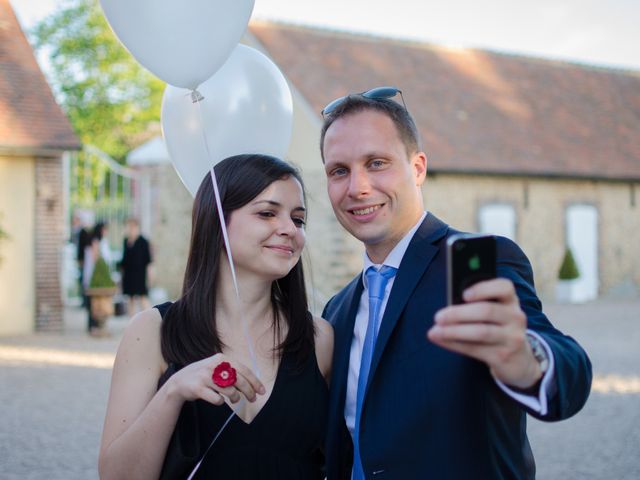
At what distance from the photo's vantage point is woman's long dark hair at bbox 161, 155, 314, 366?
2496 mm

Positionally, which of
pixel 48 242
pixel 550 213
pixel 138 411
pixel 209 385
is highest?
pixel 550 213

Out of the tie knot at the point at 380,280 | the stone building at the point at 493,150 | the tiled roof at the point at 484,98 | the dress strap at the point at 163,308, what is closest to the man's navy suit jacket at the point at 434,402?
the tie knot at the point at 380,280

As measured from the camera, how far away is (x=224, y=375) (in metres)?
2.01

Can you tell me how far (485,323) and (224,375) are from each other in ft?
2.86

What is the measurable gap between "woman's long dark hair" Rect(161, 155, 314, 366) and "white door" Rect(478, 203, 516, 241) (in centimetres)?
1580

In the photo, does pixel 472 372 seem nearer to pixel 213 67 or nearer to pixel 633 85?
pixel 213 67

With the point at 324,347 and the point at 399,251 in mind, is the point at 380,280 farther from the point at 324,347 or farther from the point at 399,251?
the point at 324,347

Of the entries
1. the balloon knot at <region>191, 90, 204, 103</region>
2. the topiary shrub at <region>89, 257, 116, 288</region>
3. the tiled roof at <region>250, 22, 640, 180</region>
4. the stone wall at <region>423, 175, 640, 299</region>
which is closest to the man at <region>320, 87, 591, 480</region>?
the balloon knot at <region>191, 90, 204, 103</region>

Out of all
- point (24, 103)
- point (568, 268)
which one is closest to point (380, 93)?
point (24, 103)

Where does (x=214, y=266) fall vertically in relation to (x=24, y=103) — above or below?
below

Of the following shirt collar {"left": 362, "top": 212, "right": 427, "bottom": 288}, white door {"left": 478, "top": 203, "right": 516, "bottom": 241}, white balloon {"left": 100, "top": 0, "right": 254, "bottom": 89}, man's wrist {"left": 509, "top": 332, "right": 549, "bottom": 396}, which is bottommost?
man's wrist {"left": 509, "top": 332, "right": 549, "bottom": 396}

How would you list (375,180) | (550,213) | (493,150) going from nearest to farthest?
(375,180)
(493,150)
(550,213)

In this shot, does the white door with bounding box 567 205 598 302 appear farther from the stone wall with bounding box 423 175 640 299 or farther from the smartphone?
the smartphone

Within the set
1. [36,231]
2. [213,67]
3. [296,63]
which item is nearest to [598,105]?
[296,63]
